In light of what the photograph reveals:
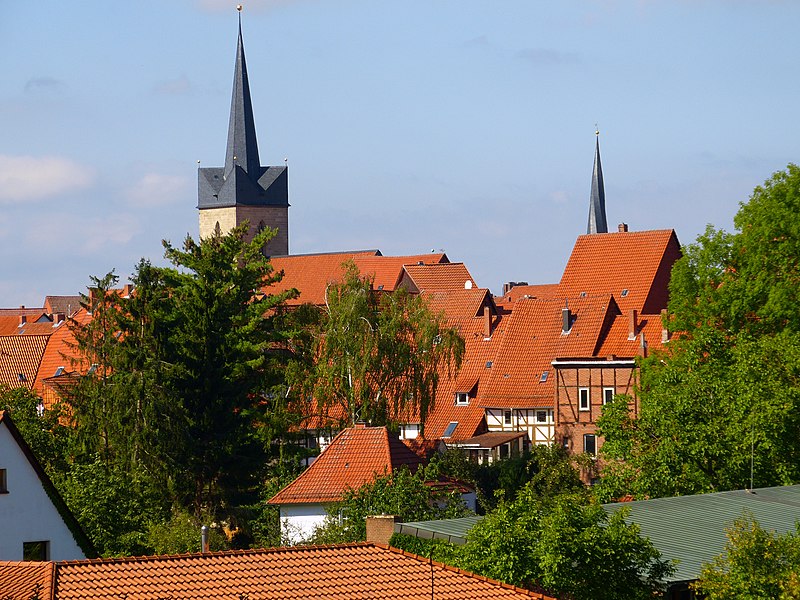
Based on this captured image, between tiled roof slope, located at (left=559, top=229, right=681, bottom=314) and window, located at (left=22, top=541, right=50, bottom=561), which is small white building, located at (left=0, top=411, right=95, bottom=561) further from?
tiled roof slope, located at (left=559, top=229, right=681, bottom=314)

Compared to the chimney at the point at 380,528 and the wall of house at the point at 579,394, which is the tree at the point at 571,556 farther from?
the wall of house at the point at 579,394

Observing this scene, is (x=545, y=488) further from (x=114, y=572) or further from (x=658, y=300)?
(x=114, y=572)

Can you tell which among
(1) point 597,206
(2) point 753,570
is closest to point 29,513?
(2) point 753,570

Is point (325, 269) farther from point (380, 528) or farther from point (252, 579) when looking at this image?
point (252, 579)

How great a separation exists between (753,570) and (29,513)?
1681cm

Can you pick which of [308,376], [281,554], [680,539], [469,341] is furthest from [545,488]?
[281,554]

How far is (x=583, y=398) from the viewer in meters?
66.6

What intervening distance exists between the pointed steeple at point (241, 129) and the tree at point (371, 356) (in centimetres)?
8956

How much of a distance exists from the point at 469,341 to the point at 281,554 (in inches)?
2071

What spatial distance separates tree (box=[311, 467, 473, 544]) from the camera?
39844mm

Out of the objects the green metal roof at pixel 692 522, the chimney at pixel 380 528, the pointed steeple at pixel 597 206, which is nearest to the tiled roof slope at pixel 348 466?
the chimney at pixel 380 528

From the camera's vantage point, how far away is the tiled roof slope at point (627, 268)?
3044 inches

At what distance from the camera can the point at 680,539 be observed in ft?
93.4

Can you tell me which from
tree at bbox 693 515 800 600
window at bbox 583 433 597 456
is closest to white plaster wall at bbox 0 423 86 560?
tree at bbox 693 515 800 600
